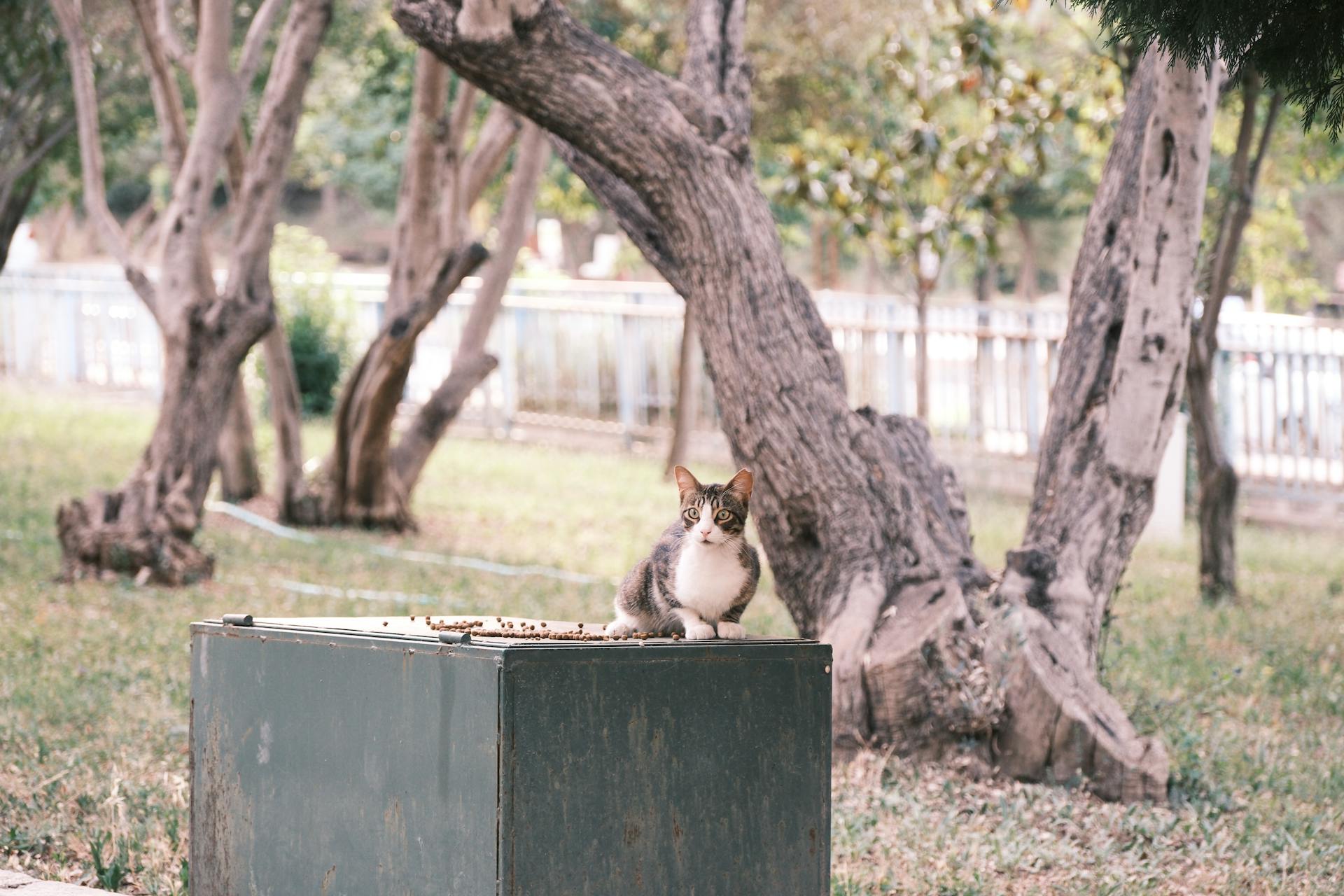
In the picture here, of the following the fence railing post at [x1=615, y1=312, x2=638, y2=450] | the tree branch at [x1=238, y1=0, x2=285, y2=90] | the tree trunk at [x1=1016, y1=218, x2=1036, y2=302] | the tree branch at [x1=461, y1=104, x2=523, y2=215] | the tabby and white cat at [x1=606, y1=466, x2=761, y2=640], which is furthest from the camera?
the tree trunk at [x1=1016, y1=218, x2=1036, y2=302]

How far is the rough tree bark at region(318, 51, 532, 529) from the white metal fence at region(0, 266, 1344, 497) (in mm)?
3235

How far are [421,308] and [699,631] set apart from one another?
7.30 meters

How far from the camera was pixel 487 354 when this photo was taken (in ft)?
38.1

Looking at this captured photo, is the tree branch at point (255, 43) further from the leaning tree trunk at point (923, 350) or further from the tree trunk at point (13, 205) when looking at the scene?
the leaning tree trunk at point (923, 350)

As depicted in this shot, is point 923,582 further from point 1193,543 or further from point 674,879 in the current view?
point 1193,543

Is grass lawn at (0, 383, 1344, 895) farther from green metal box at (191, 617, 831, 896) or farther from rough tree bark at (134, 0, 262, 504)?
green metal box at (191, 617, 831, 896)

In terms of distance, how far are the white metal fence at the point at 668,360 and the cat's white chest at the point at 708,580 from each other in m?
9.00

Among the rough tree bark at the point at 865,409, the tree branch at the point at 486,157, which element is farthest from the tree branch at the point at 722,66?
the tree branch at the point at 486,157

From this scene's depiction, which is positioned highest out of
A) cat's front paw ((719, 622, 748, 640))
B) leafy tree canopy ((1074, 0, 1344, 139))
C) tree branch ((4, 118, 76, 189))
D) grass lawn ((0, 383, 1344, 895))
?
tree branch ((4, 118, 76, 189))

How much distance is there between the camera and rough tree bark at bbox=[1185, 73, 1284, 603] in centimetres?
914

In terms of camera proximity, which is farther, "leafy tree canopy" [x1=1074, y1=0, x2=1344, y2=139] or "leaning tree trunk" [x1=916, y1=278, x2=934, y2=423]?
"leaning tree trunk" [x1=916, y1=278, x2=934, y2=423]

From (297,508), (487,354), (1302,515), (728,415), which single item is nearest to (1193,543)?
(1302,515)

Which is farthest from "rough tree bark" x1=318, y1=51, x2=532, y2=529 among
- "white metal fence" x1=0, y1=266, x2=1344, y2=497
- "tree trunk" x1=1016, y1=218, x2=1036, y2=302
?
"tree trunk" x1=1016, y1=218, x2=1036, y2=302

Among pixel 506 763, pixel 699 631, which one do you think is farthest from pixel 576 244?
pixel 506 763
